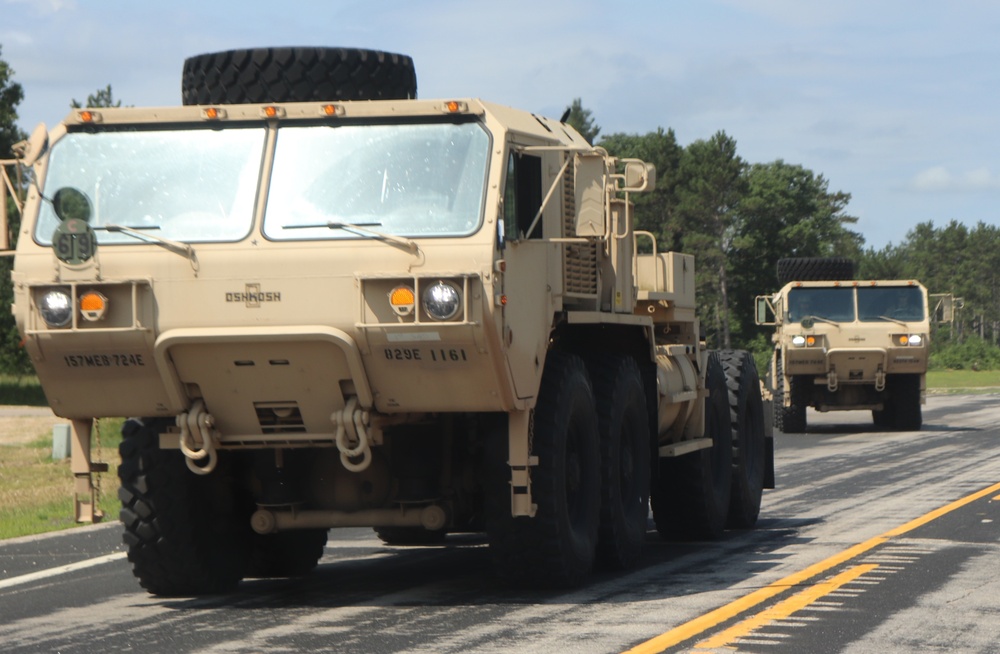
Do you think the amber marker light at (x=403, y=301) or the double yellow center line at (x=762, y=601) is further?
the amber marker light at (x=403, y=301)

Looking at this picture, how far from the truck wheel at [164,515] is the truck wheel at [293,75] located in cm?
190

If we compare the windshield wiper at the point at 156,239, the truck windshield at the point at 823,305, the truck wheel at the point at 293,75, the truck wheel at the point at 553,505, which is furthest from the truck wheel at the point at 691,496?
the truck windshield at the point at 823,305

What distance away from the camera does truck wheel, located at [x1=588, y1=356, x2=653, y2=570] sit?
1061 cm

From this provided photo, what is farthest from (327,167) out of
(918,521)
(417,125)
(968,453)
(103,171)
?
(968,453)

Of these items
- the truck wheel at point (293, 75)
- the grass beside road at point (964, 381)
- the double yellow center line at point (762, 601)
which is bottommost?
the double yellow center line at point (762, 601)

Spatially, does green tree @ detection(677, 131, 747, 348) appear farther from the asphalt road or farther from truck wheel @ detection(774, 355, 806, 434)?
the asphalt road

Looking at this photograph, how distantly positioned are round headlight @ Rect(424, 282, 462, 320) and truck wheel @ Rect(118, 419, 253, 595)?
6.30 feet

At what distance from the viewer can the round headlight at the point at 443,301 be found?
8.85 metres

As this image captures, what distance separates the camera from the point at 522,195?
962cm

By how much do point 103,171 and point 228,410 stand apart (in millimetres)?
1456

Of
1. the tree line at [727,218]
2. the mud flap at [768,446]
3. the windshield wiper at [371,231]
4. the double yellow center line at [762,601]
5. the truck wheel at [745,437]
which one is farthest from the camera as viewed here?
the tree line at [727,218]

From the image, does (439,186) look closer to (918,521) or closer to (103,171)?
(103,171)

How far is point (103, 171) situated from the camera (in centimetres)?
954

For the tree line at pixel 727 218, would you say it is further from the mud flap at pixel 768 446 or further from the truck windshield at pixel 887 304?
the mud flap at pixel 768 446
